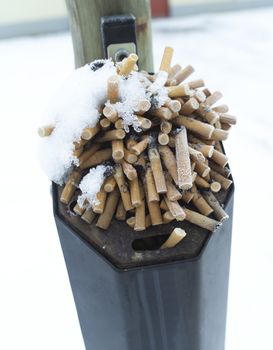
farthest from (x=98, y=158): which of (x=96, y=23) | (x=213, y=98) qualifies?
(x=96, y=23)

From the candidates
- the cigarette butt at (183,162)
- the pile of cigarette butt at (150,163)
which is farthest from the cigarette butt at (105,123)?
the cigarette butt at (183,162)

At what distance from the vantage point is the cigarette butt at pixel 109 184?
0.72 meters

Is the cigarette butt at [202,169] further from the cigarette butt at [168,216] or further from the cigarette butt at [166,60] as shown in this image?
the cigarette butt at [166,60]

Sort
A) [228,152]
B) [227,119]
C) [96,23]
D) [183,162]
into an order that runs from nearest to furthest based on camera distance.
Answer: [183,162] → [227,119] → [96,23] → [228,152]

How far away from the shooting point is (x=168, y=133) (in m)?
0.75

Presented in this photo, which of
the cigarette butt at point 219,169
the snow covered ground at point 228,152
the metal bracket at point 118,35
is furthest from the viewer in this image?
the snow covered ground at point 228,152

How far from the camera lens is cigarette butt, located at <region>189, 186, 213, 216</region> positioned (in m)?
0.75

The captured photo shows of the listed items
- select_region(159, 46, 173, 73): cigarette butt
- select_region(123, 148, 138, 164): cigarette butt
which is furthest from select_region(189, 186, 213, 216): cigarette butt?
select_region(159, 46, 173, 73): cigarette butt

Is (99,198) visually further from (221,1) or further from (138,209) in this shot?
(221,1)

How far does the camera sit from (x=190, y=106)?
2.46ft

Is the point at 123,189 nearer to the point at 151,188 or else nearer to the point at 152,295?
the point at 151,188

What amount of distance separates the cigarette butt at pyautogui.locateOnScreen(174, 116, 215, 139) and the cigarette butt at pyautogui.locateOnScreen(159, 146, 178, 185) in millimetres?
46

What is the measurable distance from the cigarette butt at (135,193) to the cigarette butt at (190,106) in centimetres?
13

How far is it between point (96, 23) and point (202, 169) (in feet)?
1.26
